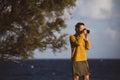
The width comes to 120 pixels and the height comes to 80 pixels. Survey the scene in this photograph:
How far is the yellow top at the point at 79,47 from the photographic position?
10641 mm

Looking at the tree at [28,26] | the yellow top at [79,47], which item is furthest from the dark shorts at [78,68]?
the tree at [28,26]

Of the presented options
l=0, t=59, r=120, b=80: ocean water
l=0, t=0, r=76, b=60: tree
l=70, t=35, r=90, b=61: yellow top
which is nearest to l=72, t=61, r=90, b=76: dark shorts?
l=70, t=35, r=90, b=61: yellow top

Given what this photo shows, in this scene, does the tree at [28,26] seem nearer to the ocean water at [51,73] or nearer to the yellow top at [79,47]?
the yellow top at [79,47]

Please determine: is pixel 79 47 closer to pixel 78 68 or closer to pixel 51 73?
pixel 78 68

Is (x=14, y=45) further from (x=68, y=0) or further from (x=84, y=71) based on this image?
(x=84, y=71)

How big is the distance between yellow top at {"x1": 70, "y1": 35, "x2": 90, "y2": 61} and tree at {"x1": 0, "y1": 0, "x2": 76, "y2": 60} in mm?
3177

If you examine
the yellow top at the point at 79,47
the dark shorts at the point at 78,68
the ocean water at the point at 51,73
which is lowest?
the ocean water at the point at 51,73

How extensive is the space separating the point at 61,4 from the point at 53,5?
339 millimetres

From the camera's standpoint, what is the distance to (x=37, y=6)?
1377 cm

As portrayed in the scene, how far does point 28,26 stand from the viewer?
1374 cm

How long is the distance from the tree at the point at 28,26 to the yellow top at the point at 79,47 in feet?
10.4

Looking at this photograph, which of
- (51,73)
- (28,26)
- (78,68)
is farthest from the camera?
(51,73)

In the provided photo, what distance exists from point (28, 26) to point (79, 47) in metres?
3.46

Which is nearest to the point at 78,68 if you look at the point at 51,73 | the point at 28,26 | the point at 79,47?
the point at 79,47
